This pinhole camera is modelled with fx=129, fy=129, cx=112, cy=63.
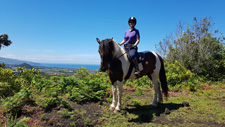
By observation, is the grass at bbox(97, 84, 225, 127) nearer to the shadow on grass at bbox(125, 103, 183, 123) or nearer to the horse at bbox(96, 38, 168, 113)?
Answer: the shadow on grass at bbox(125, 103, 183, 123)

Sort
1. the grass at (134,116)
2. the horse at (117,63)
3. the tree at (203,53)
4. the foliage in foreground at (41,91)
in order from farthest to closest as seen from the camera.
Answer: the tree at (203,53)
the horse at (117,63)
the foliage in foreground at (41,91)
the grass at (134,116)

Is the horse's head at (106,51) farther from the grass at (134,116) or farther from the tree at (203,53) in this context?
the tree at (203,53)

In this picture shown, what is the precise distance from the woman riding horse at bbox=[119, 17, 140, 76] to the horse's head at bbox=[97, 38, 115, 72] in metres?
0.83

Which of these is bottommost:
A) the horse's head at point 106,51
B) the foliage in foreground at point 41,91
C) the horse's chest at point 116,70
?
the foliage in foreground at point 41,91

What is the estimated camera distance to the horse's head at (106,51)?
4191 millimetres

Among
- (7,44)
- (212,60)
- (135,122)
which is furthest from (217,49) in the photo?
(7,44)

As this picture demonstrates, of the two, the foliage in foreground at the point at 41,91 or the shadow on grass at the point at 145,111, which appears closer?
the foliage in foreground at the point at 41,91

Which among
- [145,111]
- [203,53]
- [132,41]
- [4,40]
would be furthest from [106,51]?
[4,40]

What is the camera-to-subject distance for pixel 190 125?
3.79m

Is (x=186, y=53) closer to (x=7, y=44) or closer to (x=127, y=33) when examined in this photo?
(x=127, y=33)

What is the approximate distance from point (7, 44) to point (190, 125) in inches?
1068

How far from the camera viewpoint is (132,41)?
5.07 metres

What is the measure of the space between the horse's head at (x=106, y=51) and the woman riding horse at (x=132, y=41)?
83cm

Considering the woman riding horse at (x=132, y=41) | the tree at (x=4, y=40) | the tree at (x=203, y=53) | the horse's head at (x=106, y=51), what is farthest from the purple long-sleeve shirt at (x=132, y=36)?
the tree at (x=4, y=40)
